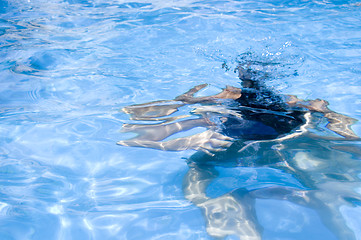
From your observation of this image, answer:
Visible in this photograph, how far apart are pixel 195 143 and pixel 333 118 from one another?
73.3 inches

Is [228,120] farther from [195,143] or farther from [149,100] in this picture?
[149,100]

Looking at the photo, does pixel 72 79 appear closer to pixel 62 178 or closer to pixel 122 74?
pixel 122 74

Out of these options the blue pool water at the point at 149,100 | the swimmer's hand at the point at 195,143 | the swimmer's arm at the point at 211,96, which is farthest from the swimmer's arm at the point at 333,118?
the swimmer's hand at the point at 195,143

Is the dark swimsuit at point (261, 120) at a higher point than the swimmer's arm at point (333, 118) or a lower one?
higher

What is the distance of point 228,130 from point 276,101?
46.5 inches

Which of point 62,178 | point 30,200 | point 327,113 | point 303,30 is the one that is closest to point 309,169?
point 327,113

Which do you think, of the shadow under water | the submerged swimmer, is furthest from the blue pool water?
the submerged swimmer

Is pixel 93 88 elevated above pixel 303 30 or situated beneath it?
situated beneath

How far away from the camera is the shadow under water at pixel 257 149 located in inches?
99.1

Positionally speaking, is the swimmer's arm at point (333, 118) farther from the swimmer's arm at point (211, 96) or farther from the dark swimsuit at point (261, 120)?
the swimmer's arm at point (211, 96)

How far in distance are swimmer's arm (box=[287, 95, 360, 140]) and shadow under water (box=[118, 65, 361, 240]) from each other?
17 millimetres

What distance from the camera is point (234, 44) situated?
6789 mm

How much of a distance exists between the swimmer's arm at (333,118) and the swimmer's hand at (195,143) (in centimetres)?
134

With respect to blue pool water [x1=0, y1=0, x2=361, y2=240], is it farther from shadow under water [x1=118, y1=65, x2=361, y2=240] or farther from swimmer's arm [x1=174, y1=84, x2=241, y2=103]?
swimmer's arm [x1=174, y1=84, x2=241, y2=103]
